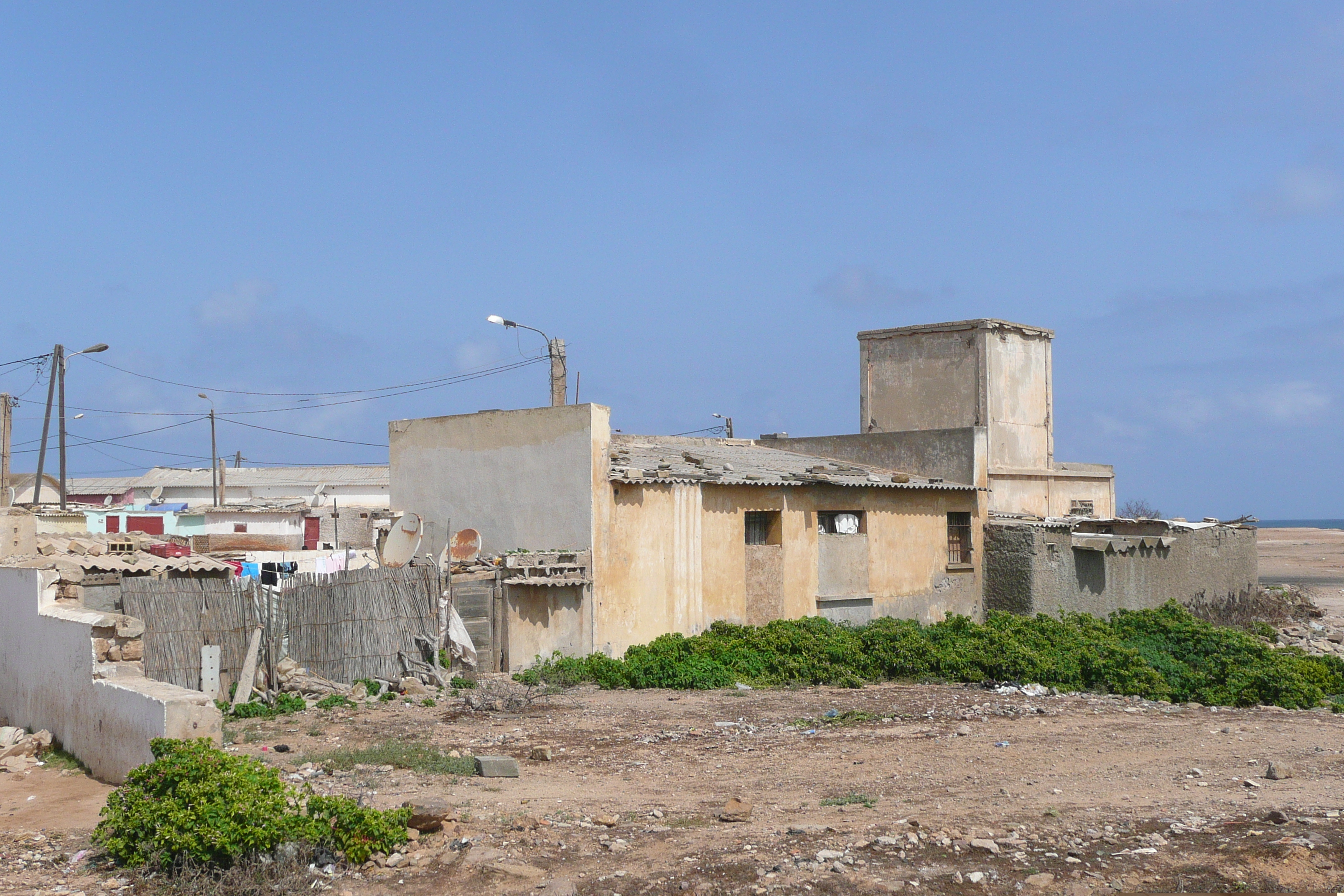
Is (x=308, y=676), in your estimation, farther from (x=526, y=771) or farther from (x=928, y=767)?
(x=928, y=767)

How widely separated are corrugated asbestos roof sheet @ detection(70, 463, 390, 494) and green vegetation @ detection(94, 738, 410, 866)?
4513 cm

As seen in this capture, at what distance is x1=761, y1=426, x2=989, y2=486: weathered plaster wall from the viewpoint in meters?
21.6

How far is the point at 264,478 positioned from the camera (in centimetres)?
5484

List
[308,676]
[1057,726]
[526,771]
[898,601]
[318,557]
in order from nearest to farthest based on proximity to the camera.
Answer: [526,771], [1057,726], [308,676], [898,601], [318,557]

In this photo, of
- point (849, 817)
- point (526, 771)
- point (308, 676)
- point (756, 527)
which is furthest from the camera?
point (756, 527)

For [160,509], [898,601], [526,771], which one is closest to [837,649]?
[898,601]

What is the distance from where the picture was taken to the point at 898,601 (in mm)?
20578

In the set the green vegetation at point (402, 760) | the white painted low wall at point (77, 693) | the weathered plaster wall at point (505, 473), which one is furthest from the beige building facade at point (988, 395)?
the white painted low wall at point (77, 693)

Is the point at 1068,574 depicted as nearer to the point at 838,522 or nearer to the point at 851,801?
the point at 838,522

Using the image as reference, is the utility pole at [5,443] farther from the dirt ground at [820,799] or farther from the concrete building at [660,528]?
the dirt ground at [820,799]

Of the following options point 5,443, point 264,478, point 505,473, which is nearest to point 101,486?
point 264,478

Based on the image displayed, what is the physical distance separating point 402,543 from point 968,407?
12.9 m

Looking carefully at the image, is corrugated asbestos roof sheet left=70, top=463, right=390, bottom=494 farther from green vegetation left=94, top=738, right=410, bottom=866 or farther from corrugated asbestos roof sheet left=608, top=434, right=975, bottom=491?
green vegetation left=94, top=738, right=410, bottom=866

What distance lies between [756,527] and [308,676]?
7865 millimetres
